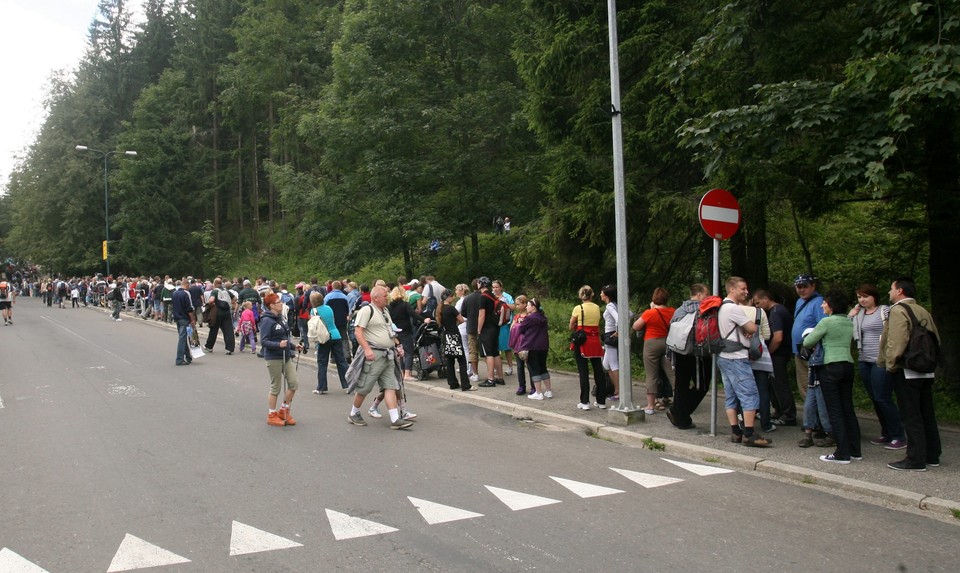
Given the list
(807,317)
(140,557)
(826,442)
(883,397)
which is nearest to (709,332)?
(807,317)

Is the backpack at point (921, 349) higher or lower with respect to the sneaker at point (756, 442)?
higher

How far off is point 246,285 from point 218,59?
39.6 meters

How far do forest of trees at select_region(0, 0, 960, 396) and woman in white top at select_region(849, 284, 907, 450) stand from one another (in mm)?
1180

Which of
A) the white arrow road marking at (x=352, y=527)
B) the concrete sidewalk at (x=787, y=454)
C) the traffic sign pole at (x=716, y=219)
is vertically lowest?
the concrete sidewalk at (x=787, y=454)

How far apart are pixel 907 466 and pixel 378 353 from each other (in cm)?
611

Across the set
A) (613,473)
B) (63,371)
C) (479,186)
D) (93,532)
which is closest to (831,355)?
(613,473)

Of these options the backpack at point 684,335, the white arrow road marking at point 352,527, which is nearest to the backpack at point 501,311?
the backpack at point 684,335

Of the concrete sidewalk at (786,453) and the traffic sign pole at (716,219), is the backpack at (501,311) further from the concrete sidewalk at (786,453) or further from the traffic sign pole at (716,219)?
the traffic sign pole at (716,219)

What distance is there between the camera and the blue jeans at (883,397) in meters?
7.58

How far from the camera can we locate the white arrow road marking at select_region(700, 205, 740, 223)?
28.0 ft

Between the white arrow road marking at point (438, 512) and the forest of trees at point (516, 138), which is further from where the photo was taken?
the forest of trees at point (516, 138)

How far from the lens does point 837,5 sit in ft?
34.7

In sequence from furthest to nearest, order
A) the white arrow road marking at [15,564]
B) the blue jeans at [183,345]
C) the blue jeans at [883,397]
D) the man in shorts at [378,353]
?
the blue jeans at [183,345] → the man in shorts at [378,353] → the blue jeans at [883,397] → the white arrow road marking at [15,564]

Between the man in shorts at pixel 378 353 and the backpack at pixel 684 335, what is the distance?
3576mm
